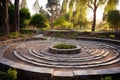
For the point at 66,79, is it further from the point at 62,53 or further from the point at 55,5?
the point at 55,5

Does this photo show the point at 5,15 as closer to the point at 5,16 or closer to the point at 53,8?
the point at 5,16

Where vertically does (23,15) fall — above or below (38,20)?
above

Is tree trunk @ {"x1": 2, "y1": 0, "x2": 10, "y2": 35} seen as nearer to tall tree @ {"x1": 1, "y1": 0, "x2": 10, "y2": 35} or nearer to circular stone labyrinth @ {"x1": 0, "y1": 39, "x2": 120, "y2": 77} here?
tall tree @ {"x1": 1, "y1": 0, "x2": 10, "y2": 35}

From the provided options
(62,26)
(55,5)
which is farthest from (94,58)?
(55,5)

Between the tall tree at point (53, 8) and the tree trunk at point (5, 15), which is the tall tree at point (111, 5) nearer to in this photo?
the tree trunk at point (5, 15)

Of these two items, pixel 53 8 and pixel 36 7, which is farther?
pixel 36 7

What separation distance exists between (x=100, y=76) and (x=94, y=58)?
269 cm

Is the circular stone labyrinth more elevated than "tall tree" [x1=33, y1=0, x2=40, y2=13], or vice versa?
"tall tree" [x1=33, y1=0, x2=40, y2=13]

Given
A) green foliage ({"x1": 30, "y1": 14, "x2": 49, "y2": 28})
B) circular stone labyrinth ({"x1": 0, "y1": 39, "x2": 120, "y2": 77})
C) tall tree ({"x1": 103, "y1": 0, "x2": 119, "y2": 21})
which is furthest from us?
green foliage ({"x1": 30, "y1": 14, "x2": 49, "y2": 28})

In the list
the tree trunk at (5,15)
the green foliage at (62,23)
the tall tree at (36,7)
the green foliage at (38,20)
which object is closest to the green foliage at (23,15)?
the green foliage at (38,20)

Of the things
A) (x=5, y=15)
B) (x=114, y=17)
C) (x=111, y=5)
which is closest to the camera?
(x=5, y=15)

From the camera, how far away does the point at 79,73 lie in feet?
22.5

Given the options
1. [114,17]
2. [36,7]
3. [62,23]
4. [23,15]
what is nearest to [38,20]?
[23,15]

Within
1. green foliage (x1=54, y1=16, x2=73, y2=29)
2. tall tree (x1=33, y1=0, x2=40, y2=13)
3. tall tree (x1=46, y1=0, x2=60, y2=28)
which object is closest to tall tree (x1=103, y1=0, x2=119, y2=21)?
green foliage (x1=54, y1=16, x2=73, y2=29)
